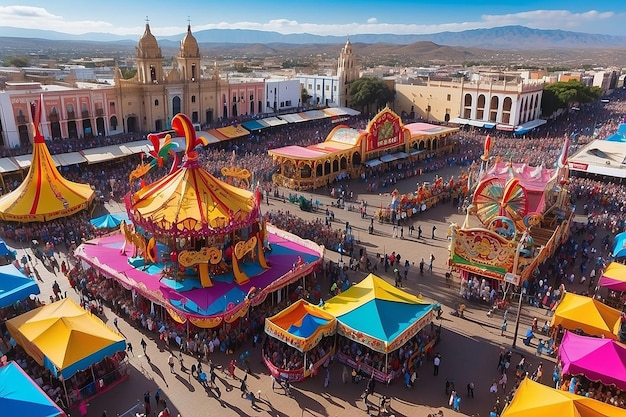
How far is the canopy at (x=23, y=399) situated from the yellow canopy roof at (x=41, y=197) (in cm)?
1313

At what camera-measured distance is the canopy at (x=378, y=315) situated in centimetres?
1307

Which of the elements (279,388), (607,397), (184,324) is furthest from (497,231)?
(184,324)

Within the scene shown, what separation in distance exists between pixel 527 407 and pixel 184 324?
972 centimetres

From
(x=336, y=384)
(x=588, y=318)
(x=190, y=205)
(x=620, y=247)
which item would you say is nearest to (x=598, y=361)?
(x=588, y=318)

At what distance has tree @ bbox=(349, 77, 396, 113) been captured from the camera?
53844 millimetres

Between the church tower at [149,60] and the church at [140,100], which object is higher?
the church tower at [149,60]

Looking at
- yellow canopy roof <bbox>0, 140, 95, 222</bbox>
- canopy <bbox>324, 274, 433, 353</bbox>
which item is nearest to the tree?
yellow canopy roof <bbox>0, 140, 95, 222</bbox>

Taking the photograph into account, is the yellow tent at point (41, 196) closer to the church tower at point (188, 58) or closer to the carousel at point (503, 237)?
the carousel at point (503, 237)

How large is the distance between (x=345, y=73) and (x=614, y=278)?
4355 cm

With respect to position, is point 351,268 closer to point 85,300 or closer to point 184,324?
point 184,324

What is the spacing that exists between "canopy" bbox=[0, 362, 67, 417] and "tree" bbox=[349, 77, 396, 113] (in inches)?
1864

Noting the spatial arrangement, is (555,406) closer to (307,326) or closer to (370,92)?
Result: (307,326)

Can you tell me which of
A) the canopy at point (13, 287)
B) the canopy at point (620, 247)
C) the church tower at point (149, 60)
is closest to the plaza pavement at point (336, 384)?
the canopy at point (13, 287)

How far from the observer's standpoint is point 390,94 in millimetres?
55156
